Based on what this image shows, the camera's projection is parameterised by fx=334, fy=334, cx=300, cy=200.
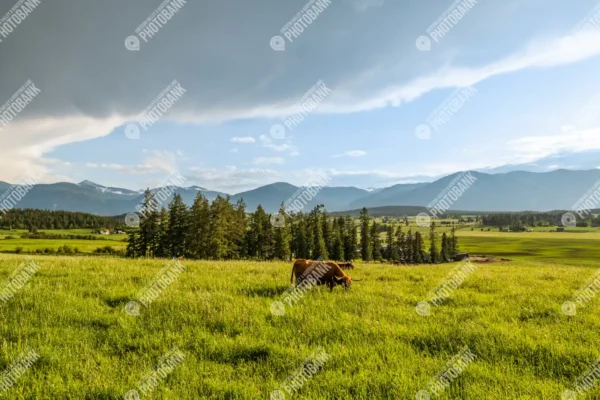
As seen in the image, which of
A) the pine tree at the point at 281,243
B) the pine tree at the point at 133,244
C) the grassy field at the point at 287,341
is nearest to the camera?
the grassy field at the point at 287,341

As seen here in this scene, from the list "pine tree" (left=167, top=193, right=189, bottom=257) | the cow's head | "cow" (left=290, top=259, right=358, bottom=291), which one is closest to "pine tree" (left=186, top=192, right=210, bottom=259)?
"pine tree" (left=167, top=193, right=189, bottom=257)

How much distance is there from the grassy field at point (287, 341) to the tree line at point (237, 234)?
59.1 meters

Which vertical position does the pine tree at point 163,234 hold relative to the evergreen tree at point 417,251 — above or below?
above

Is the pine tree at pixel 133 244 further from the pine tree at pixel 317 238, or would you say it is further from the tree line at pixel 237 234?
the pine tree at pixel 317 238

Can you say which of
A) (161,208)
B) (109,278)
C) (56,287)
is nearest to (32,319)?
(56,287)

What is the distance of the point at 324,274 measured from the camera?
12172 millimetres

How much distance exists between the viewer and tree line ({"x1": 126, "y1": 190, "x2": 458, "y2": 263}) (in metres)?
69.4

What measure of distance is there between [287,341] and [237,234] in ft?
252

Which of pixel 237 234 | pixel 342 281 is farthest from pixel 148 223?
pixel 342 281

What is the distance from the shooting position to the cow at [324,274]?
39.3ft

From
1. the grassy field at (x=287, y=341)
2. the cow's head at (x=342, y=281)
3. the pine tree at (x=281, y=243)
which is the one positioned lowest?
the pine tree at (x=281, y=243)

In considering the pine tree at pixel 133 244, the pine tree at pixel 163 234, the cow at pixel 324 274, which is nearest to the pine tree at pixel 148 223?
the pine tree at pixel 163 234

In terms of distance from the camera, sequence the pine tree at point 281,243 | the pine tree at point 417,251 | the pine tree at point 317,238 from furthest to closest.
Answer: the pine tree at point 417,251 < the pine tree at point 317,238 < the pine tree at point 281,243

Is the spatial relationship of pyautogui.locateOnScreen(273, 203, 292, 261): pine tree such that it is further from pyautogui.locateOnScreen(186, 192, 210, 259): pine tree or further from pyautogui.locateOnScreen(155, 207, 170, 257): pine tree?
pyautogui.locateOnScreen(155, 207, 170, 257): pine tree
